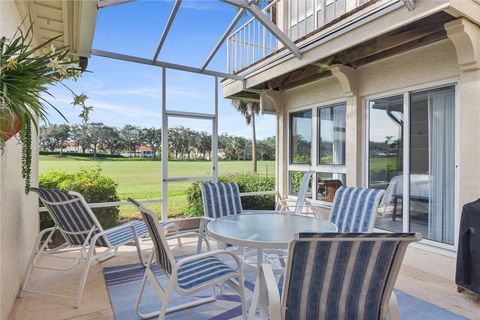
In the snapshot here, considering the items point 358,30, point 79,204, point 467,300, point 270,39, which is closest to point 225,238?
point 79,204

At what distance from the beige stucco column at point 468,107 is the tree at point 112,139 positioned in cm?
497

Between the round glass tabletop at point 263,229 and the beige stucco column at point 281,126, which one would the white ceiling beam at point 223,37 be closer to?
the beige stucco column at point 281,126

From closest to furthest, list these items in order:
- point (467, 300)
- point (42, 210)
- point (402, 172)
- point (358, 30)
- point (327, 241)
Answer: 1. point (327, 241)
2. point (467, 300)
3. point (358, 30)
4. point (402, 172)
5. point (42, 210)

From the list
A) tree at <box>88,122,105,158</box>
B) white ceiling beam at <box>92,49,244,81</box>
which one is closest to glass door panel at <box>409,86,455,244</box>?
white ceiling beam at <box>92,49,244,81</box>

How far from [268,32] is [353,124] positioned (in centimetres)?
206

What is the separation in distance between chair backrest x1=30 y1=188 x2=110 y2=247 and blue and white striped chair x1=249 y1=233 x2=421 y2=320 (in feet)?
7.41

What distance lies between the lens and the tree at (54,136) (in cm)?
458

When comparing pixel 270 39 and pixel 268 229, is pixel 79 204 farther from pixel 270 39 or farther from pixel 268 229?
pixel 270 39

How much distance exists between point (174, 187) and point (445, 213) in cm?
405

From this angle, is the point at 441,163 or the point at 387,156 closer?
the point at 441,163

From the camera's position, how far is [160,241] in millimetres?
2170

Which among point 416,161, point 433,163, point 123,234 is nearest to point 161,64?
point 123,234

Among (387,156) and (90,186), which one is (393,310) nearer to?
(387,156)

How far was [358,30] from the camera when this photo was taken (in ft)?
11.3
